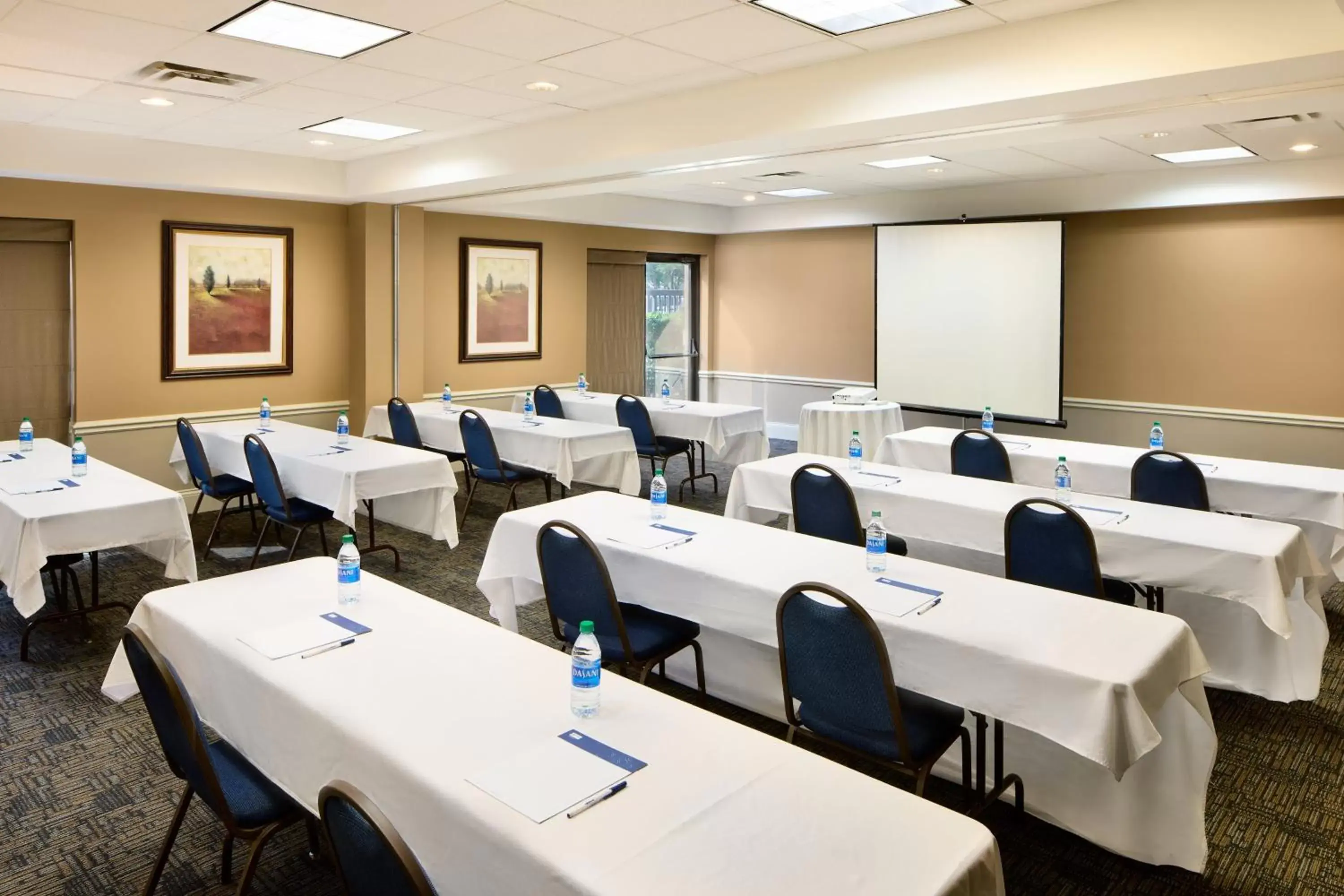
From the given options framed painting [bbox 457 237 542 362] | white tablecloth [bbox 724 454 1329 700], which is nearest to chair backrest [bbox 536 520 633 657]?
white tablecloth [bbox 724 454 1329 700]

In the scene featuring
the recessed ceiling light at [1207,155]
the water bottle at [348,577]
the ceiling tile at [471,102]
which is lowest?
the water bottle at [348,577]

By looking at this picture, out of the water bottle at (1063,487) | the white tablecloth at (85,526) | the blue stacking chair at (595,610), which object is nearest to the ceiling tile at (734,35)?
the blue stacking chair at (595,610)

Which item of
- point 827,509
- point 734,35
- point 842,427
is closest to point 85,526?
point 827,509

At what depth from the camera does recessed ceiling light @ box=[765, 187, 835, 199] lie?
975 centimetres

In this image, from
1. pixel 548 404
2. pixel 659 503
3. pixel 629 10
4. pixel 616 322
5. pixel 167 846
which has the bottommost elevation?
pixel 167 846

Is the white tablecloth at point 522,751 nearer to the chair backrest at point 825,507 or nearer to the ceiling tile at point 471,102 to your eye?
the chair backrest at point 825,507

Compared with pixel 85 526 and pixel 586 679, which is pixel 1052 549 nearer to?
pixel 586 679

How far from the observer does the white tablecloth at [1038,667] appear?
257 centimetres

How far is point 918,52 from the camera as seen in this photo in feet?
15.0

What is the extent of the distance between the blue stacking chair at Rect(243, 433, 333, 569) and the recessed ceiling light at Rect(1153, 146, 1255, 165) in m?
6.83

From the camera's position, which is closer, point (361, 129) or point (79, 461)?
point (79, 461)

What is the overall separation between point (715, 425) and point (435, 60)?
13.2 feet

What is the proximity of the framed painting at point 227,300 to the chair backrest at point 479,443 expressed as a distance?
2272 mm

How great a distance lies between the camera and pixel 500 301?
392 inches
